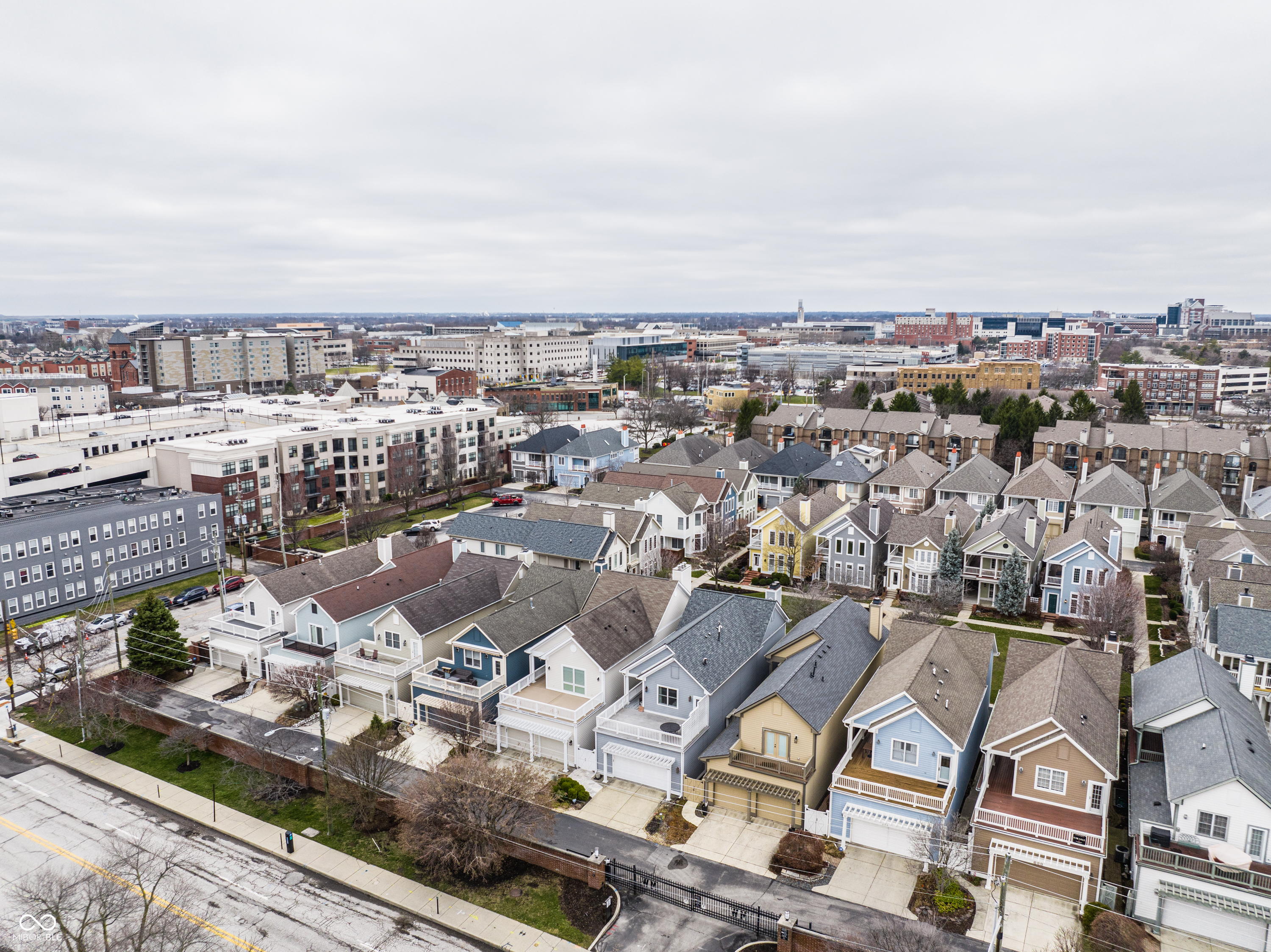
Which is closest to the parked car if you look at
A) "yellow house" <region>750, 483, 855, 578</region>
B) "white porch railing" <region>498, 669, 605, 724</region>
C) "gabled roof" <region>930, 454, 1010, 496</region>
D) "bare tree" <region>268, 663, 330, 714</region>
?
"bare tree" <region>268, 663, 330, 714</region>

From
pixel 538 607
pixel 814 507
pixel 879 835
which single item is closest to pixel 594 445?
pixel 814 507

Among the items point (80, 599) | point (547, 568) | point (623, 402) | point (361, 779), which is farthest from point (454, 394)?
point (361, 779)

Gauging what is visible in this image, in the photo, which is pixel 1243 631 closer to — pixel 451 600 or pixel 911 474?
pixel 911 474

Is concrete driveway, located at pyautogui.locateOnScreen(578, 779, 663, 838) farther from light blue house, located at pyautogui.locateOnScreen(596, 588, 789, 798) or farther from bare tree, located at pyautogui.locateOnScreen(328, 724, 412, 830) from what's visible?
bare tree, located at pyautogui.locateOnScreen(328, 724, 412, 830)

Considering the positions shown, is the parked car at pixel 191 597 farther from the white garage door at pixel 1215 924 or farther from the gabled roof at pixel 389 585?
the white garage door at pixel 1215 924

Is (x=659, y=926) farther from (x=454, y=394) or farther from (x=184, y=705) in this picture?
(x=454, y=394)
